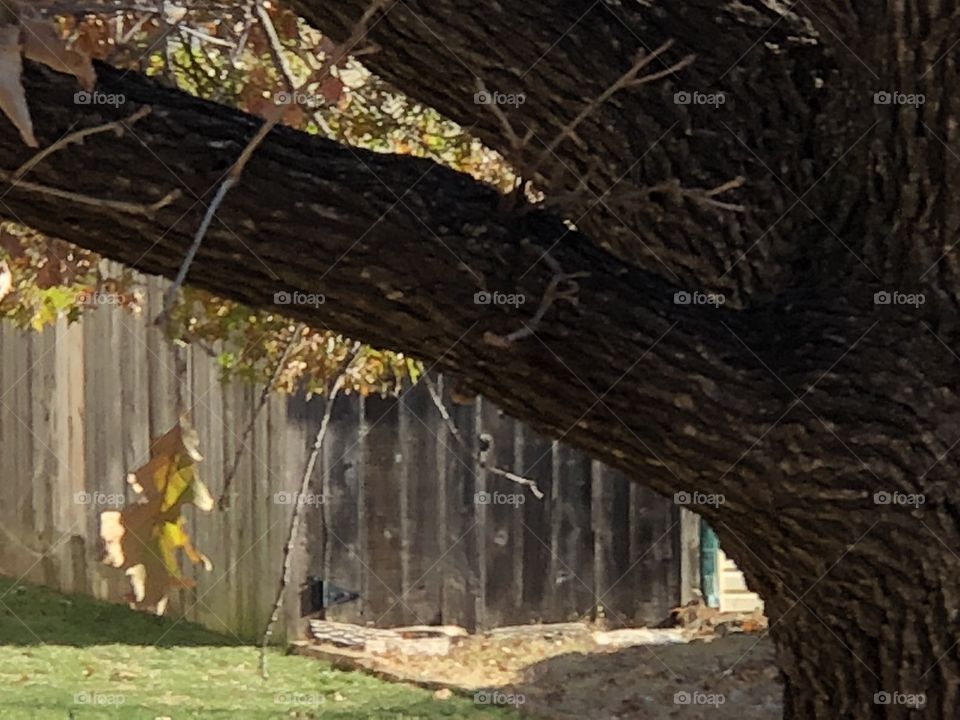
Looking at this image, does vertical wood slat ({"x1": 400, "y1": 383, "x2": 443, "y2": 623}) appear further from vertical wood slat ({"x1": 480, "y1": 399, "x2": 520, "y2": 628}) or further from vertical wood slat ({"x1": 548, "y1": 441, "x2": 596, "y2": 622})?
vertical wood slat ({"x1": 548, "y1": 441, "x2": 596, "y2": 622})

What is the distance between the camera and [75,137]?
1.86 meters

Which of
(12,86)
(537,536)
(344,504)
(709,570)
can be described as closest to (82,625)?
(344,504)

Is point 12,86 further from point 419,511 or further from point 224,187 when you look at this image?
point 419,511

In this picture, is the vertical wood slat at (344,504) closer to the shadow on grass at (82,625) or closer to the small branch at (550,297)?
the shadow on grass at (82,625)

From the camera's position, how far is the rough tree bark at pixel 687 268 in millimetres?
1960

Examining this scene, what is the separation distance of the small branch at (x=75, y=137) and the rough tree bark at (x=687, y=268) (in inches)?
0.8

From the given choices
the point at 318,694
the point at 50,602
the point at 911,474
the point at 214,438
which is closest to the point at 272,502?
the point at 214,438

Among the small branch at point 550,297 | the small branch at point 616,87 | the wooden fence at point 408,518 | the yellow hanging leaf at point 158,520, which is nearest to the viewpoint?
the small branch at point 550,297

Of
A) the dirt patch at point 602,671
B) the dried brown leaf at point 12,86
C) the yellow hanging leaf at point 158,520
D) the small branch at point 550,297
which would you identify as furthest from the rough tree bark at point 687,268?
the dirt patch at point 602,671

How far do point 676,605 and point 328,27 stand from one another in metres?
5.16

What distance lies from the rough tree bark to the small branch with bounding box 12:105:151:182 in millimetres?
20

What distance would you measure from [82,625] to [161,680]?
1208 mm

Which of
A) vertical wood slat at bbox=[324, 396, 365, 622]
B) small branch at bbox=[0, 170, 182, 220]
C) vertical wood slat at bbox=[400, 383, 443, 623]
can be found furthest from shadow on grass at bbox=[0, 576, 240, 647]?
small branch at bbox=[0, 170, 182, 220]

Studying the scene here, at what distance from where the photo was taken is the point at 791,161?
2295 millimetres
